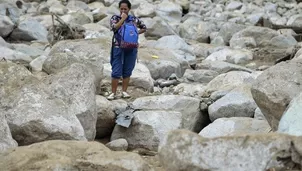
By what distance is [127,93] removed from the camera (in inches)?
307

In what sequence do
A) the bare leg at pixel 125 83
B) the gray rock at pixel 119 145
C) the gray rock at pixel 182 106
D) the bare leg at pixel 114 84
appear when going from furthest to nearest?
the bare leg at pixel 125 83 → the bare leg at pixel 114 84 → the gray rock at pixel 182 106 → the gray rock at pixel 119 145

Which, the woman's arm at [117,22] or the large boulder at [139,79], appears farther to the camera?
the large boulder at [139,79]

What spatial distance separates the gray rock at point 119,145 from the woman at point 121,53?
4.68 ft

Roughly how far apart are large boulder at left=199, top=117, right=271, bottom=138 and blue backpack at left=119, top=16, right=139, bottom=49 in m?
1.57

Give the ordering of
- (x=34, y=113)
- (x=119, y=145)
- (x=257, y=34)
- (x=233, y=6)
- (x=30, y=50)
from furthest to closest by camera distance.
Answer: (x=233, y=6) → (x=257, y=34) → (x=30, y=50) → (x=119, y=145) → (x=34, y=113)

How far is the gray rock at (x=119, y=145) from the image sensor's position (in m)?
5.67

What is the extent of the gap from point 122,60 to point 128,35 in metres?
0.40

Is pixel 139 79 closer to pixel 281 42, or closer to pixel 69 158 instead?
pixel 69 158

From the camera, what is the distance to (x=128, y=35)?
278 inches

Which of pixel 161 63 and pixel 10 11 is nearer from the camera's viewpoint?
pixel 161 63

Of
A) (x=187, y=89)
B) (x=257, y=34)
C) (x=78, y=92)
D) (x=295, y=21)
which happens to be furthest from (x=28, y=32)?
(x=295, y=21)

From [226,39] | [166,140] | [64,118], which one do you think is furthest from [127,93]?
[226,39]

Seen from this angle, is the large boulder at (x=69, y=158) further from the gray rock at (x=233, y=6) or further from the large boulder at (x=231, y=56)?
the gray rock at (x=233, y=6)

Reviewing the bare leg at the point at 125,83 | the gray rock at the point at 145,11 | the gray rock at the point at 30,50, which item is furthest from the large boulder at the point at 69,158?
the gray rock at the point at 145,11
